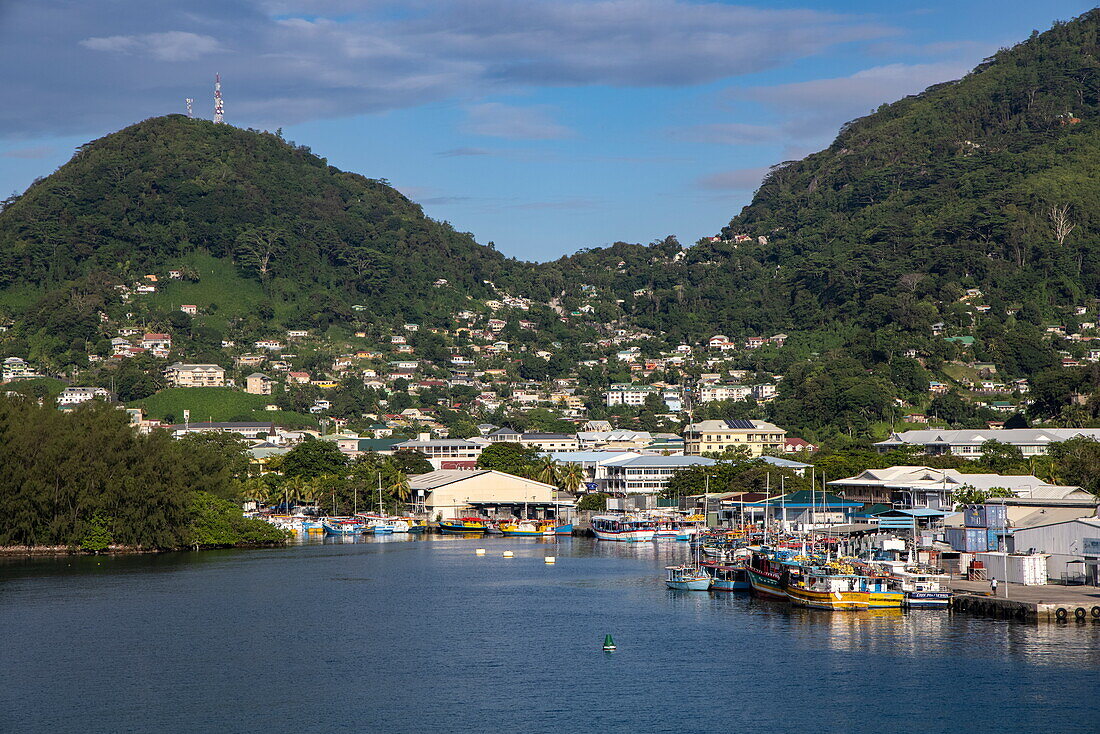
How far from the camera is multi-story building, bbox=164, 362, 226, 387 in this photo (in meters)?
189

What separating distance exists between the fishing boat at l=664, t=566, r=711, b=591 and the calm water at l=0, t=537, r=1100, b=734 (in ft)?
4.44

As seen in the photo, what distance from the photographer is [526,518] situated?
11431cm

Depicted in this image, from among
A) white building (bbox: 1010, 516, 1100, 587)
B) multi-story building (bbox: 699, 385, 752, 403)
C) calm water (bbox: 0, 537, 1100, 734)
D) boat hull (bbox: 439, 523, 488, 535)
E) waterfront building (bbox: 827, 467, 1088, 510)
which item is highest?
multi-story building (bbox: 699, 385, 752, 403)

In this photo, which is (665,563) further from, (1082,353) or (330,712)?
(1082,353)

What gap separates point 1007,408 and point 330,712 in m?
128

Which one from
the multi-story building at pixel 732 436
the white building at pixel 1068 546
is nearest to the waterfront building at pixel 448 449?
the multi-story building at pixel 732 436

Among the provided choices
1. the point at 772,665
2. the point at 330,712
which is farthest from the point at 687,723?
the point at 330,712

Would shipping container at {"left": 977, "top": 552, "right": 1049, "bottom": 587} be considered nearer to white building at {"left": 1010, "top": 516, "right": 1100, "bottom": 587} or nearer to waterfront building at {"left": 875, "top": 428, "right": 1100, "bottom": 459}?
white building at {"left": 1010, "top": 516, "right": 1100, "bottom": 587}

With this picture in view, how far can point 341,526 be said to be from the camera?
106438 millimetres

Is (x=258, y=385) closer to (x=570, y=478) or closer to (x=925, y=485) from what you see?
(x=570, y=478)

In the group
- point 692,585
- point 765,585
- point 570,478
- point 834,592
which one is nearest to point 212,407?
point 570,478

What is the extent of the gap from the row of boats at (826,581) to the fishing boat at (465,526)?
4405 cm

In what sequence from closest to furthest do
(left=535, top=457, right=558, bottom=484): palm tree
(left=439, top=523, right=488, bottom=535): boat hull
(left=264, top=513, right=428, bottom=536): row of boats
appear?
(left=264, top=513, right=428, bottom=536): row of boats → (left=439, top=523, right=488, bottom=535): boat hull → (left=535, top=457, right=558, bottom=484): palm tree

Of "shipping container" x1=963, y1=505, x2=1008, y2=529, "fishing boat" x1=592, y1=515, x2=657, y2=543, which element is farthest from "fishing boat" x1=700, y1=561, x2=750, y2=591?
"fishing boat" x1=592, y1=515, x2=657, y2=543
